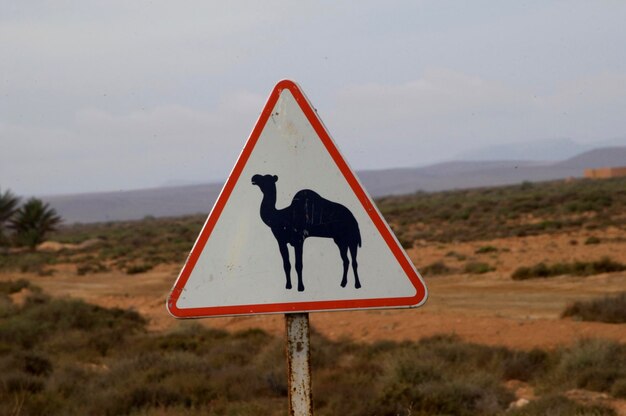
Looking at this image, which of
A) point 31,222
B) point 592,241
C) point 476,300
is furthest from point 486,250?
point 31,222

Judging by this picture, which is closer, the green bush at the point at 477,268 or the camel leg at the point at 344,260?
the camel leg at the point at 344,260

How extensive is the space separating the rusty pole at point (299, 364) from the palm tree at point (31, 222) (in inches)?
1770

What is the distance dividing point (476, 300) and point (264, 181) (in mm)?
14883

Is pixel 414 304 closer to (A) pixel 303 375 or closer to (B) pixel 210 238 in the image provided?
(A) pixel 303 375

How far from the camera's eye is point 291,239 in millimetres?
3512

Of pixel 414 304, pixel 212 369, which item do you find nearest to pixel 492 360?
pixel 212 369

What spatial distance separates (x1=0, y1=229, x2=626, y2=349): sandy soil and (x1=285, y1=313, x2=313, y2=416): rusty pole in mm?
8645

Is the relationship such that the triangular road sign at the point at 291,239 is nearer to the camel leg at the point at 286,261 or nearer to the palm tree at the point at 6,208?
the camel leg at the point at 286,261

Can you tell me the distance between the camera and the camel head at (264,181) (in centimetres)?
351

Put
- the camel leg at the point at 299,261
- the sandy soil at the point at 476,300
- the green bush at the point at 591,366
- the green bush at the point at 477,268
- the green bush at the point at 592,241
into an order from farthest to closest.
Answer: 1. the green bush at the point at 592,241
2. the green bush at the point at 477,268
3. the sandy soil at the point at 476,300
4. the green bush at the point at 591,366
5. the camel leg at the point at 299,261

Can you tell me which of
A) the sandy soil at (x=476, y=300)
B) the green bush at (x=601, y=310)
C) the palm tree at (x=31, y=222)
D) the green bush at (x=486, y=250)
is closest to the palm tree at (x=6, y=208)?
the palm tree at (x=31, y=222)

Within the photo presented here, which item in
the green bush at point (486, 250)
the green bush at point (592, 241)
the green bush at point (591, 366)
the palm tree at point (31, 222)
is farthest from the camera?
the palm tree at point (31, 222)

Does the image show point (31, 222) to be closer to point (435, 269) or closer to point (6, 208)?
point (6, 208)

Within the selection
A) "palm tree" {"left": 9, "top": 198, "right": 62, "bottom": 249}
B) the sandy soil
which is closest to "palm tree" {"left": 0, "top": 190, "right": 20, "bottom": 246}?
"palm tree" {"left": 9, "top": 198, "right": 62, "bottom": 249}
